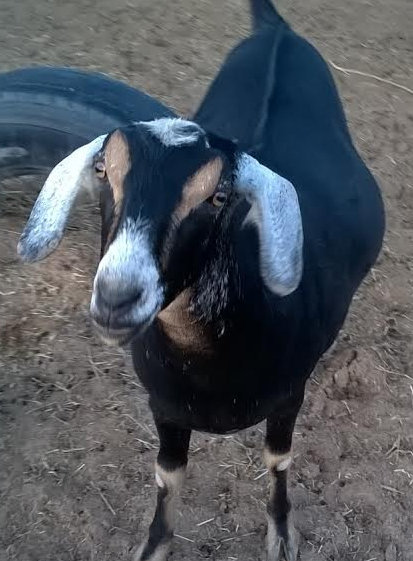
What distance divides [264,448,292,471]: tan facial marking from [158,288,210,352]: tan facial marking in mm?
913

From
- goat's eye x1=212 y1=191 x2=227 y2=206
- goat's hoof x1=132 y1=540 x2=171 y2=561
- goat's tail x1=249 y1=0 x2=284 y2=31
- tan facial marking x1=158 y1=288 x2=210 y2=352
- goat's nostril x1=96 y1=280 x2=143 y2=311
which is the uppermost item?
goat's eye x1=212 y1=191 x2=227 y2=206

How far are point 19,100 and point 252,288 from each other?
2249 millimetres

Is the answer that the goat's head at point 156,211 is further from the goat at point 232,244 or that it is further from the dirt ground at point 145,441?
the dirt ground at point 145,441

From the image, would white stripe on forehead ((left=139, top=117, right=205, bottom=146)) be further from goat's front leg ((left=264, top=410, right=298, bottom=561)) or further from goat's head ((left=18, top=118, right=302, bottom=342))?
goat's front leg ((left=264, top=410, right=298, bottom=561))

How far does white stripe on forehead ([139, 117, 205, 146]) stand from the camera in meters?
1.95

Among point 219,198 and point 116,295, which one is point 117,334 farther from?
point 219,198

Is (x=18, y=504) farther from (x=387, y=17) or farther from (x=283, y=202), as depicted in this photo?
(x=387, y=17)

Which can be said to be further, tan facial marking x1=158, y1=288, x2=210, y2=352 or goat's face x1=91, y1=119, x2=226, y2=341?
tan facial marking x1=158, y1=288, x2=210, y2=352

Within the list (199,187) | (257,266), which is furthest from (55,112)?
(199,187)

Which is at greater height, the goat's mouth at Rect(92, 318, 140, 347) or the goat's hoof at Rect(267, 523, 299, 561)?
the goat's mouth at Rect(92, 318, 140, 347)

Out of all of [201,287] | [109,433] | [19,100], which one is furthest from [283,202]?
[19,100]

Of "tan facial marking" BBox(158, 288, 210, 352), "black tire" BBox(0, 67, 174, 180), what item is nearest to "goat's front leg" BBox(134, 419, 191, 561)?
"tan facial marking" BBox(158, 288, 210, 352)

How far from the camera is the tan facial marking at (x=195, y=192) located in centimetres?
186

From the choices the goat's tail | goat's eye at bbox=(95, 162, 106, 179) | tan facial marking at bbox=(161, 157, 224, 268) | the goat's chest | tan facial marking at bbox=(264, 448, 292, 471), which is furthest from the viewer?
the goat's tail
